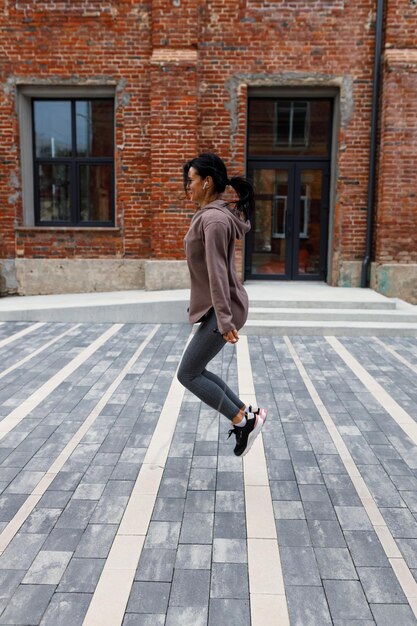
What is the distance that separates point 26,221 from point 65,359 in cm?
573

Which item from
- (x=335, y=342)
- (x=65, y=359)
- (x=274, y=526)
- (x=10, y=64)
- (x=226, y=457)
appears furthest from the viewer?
(x=10, y=64)

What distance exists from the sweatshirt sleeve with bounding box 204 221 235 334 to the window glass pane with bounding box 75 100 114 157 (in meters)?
8.81

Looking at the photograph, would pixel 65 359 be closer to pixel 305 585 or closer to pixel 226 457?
pixel 226 457

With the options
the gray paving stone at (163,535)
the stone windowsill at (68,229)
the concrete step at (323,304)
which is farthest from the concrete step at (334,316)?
the gray paving stone at (163,535)

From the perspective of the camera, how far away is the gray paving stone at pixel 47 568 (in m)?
2.58

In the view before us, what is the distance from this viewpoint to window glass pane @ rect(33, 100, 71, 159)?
1145 centimetres

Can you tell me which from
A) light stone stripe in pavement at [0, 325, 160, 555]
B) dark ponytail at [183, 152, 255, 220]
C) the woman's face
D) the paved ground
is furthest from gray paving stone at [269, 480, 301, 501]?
the woman's face

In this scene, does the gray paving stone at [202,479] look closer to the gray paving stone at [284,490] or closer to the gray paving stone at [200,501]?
the gray paving stone at [200,501]

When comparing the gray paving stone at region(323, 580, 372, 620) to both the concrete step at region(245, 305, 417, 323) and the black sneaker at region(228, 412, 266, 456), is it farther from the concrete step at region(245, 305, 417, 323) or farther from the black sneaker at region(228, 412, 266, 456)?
the concrete step at region(245, 305, 417, 323)

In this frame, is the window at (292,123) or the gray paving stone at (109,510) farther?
the window at (292,123)

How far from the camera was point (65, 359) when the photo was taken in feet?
22.2

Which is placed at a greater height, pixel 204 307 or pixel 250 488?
pixel 204 307

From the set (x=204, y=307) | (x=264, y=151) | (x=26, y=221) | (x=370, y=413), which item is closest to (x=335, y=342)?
(x=370, y=413)

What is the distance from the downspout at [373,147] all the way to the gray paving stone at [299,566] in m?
8.94
